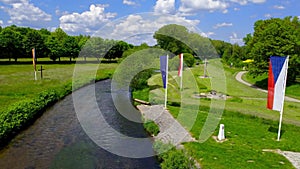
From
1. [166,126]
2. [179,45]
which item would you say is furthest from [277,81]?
[179,45]

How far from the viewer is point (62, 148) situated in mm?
16891

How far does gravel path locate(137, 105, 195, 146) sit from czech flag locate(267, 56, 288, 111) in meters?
5.74

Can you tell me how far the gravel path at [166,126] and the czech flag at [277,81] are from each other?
5743 mm

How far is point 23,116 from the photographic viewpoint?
2109cm

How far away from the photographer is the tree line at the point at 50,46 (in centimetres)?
7180

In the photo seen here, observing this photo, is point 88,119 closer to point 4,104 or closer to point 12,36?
point 4,104

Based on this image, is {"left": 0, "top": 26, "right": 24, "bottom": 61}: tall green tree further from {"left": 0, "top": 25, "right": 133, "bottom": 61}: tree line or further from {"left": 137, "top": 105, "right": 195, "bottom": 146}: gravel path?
{"left": 137, "top": 105, "right": 195, "bottom": 146}: gravel path

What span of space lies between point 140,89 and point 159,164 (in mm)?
22478

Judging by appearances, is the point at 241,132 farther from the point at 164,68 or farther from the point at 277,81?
the point at 164,68

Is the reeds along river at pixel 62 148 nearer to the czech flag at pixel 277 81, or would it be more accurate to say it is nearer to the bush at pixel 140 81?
the czech flag at pixel 277 81

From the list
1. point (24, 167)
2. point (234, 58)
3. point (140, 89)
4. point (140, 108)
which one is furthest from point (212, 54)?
point (24, 167)

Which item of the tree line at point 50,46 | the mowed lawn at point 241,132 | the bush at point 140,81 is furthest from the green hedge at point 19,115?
the tree line at point 50,46

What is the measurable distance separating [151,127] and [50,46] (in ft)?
242

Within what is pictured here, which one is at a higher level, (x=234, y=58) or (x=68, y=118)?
(x=234, y=58)
